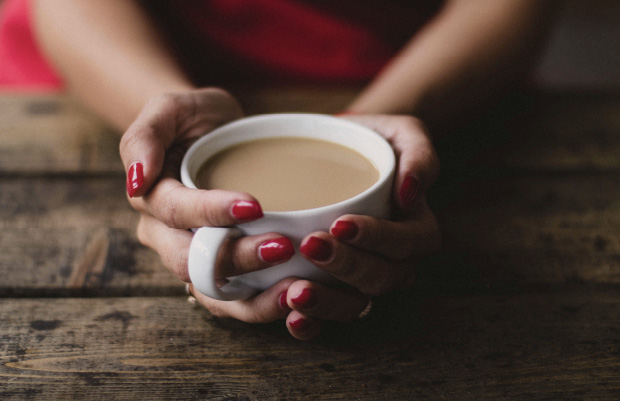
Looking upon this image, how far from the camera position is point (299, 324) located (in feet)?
1.67

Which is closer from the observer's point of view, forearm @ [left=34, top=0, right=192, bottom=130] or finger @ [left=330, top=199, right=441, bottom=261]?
finger @ [left=330, top=199, right=441, bottom=261]

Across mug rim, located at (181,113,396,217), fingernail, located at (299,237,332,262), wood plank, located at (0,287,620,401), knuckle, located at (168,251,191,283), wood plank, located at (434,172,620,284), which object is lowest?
wood plank, located at (434,172,620,284)

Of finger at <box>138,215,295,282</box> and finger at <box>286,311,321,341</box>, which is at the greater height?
finger at <box>138,215,295,282</box>

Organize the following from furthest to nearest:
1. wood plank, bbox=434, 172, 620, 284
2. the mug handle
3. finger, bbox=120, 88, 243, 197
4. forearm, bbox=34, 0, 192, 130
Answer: forearm, bbox=34, 0, 192, 130, wood plank, bbox=434, 172, 620, 284, finger, bbox=120, 88, 243, 197, the mug handle

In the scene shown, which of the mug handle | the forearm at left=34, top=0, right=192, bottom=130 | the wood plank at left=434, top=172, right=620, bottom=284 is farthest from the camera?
the forearm at left=34, top=0, right=192, bottom=130

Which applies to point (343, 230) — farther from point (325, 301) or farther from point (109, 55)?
point (109, 55)

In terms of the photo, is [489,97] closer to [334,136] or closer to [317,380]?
[334,136]

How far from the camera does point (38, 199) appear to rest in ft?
2.51

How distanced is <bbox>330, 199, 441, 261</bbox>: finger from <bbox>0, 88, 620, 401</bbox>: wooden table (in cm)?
7

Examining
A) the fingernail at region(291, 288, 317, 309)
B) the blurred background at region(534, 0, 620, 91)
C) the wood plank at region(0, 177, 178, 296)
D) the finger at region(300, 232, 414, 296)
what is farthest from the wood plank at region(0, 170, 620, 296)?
the blurred background at region(534, 0, 620, 91)

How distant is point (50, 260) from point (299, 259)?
0.37 metres

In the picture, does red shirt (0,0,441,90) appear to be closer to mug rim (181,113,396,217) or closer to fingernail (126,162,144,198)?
mug rim (181,113,396,217)

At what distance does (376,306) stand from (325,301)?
0.35 ft

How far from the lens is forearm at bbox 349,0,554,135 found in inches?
33.5
